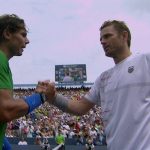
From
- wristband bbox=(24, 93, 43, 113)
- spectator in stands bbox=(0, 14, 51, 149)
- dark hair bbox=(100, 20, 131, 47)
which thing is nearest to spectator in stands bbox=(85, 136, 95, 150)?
dark hair bbox=(100, 20, 131, 47)

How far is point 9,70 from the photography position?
11.7 ft

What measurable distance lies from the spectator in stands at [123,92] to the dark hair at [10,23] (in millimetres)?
897

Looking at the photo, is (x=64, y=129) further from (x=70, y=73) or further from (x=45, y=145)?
(x=70, y=73)

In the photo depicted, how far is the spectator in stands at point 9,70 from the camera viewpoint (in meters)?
3.42

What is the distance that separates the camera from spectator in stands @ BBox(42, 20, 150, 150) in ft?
13.0

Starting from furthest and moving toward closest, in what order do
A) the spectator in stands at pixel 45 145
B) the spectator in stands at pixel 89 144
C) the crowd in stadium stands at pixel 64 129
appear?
the crowd in stadium stands at pixel 64 129 < the spectator in stands at pixel 89 144 < the spectator in stands at pixel 45 145

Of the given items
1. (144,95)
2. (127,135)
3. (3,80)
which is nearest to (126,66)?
(144,95)

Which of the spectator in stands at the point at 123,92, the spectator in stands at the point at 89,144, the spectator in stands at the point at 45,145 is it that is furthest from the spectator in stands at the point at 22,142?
the spectator in stands at the point at 123,92

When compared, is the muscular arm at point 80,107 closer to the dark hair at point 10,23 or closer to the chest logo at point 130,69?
the chest logo at point 130,69

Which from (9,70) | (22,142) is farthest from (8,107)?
(22,142)

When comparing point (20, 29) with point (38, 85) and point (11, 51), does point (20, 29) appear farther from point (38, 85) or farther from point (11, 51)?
point (38, 85)

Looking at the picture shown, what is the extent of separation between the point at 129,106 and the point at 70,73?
53130 millimetres

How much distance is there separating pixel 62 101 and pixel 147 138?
4.12ft

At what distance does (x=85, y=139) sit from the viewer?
23.6 m
